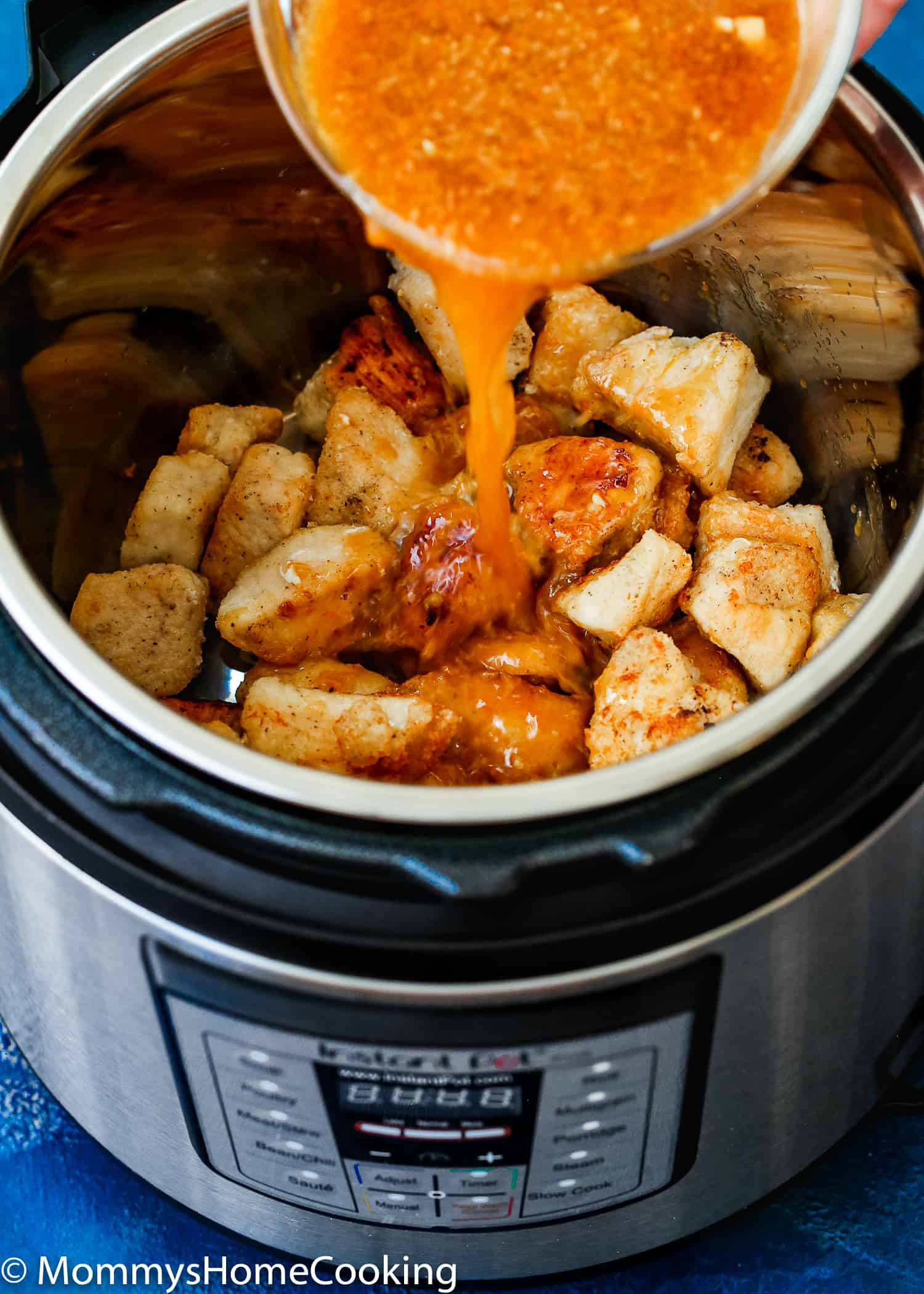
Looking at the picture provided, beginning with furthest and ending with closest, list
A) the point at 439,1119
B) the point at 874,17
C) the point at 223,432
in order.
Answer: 1. the point at 223,432
2. the point at 874,17
3. the point at 439,1119

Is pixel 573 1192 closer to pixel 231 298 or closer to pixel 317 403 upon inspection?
pixel 317 403

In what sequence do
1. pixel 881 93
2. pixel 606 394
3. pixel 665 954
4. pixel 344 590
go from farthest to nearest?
pixel 606 394 < pixel 344 590 < pixel 881 93 < pixel 665 954

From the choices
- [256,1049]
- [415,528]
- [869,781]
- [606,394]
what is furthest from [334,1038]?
[606,394]

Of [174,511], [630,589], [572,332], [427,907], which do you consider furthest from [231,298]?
[427,907]

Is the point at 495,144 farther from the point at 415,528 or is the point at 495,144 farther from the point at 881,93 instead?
the point at 415,528

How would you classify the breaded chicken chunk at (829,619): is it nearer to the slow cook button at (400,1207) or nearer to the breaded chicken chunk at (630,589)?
the breaded chicken chunk at (630,589)

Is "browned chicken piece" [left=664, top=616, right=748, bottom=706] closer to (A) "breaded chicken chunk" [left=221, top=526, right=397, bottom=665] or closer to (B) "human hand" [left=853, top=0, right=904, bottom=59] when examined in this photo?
(A) "breaded chicken chunk" [left=221, top=526, right=397, bottom=665]
